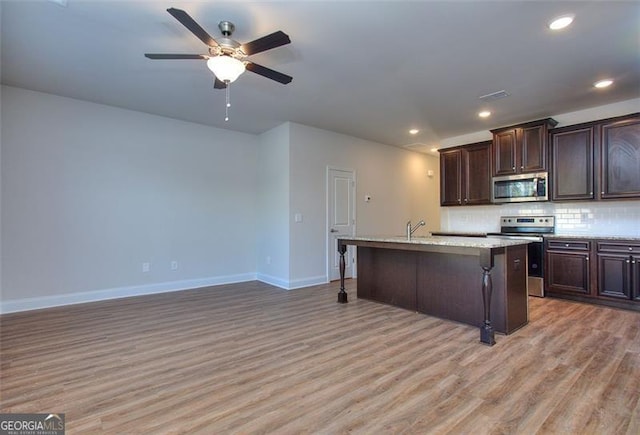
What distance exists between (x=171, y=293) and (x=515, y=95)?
218 inches

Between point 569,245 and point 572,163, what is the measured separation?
1151 mm

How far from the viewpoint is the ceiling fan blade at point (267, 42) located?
2322mm

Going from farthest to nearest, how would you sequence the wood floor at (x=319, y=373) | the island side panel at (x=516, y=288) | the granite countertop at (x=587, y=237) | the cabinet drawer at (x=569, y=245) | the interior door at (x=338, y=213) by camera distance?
the interior door at (x=338, y=213) → the cabinet drawer at (x=569, y=245) → the granite countertop at (x=587, y=237) → the island side panel at (x=516, y=288) → the wood floor at (x=319, y=373)

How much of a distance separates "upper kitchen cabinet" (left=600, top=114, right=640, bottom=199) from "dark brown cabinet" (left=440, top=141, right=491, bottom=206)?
1497 mm

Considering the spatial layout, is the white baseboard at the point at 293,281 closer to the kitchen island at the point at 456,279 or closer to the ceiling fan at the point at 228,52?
the kitchen island at the point at 456,279

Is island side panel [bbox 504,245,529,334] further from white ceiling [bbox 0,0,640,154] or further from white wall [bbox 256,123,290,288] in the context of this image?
white wall [bbox 256,123,290,288]

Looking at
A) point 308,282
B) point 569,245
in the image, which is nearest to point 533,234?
point 569,245

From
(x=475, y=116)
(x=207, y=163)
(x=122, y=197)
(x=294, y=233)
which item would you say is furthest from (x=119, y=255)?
(x=475, y=116)

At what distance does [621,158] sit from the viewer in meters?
4.17

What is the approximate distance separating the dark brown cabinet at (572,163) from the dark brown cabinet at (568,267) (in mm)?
674

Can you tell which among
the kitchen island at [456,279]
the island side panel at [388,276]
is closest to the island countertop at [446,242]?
the kitchen island at [456,279]

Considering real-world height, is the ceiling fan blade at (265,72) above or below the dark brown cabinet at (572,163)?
above

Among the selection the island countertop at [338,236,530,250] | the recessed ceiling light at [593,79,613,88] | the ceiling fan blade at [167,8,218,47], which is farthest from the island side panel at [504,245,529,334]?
the ceiling fan blade at [167,8,218,47]

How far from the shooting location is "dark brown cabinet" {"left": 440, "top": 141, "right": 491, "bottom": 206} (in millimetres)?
5535
